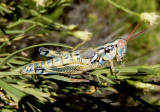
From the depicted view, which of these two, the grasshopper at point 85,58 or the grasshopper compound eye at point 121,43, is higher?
the grasshopper compound eye at point 121,43

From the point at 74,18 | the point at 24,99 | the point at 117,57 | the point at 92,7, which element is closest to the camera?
the point at 24,99

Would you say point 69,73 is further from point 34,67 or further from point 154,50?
point 154,50

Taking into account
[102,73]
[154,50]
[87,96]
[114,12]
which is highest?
[114,12]

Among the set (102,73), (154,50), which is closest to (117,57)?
(102,73)

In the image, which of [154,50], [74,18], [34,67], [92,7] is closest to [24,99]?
[34,67]

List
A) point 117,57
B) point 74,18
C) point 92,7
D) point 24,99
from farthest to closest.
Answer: point 92,7, point 74,18, point 117,57, point 24,99

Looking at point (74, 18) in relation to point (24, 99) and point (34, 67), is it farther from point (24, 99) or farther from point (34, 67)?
point (24, 99)

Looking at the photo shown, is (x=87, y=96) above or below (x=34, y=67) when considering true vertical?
below

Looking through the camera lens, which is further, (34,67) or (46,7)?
(46,7)

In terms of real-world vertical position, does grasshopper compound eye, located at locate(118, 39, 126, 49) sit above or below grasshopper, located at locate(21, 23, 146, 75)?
above
